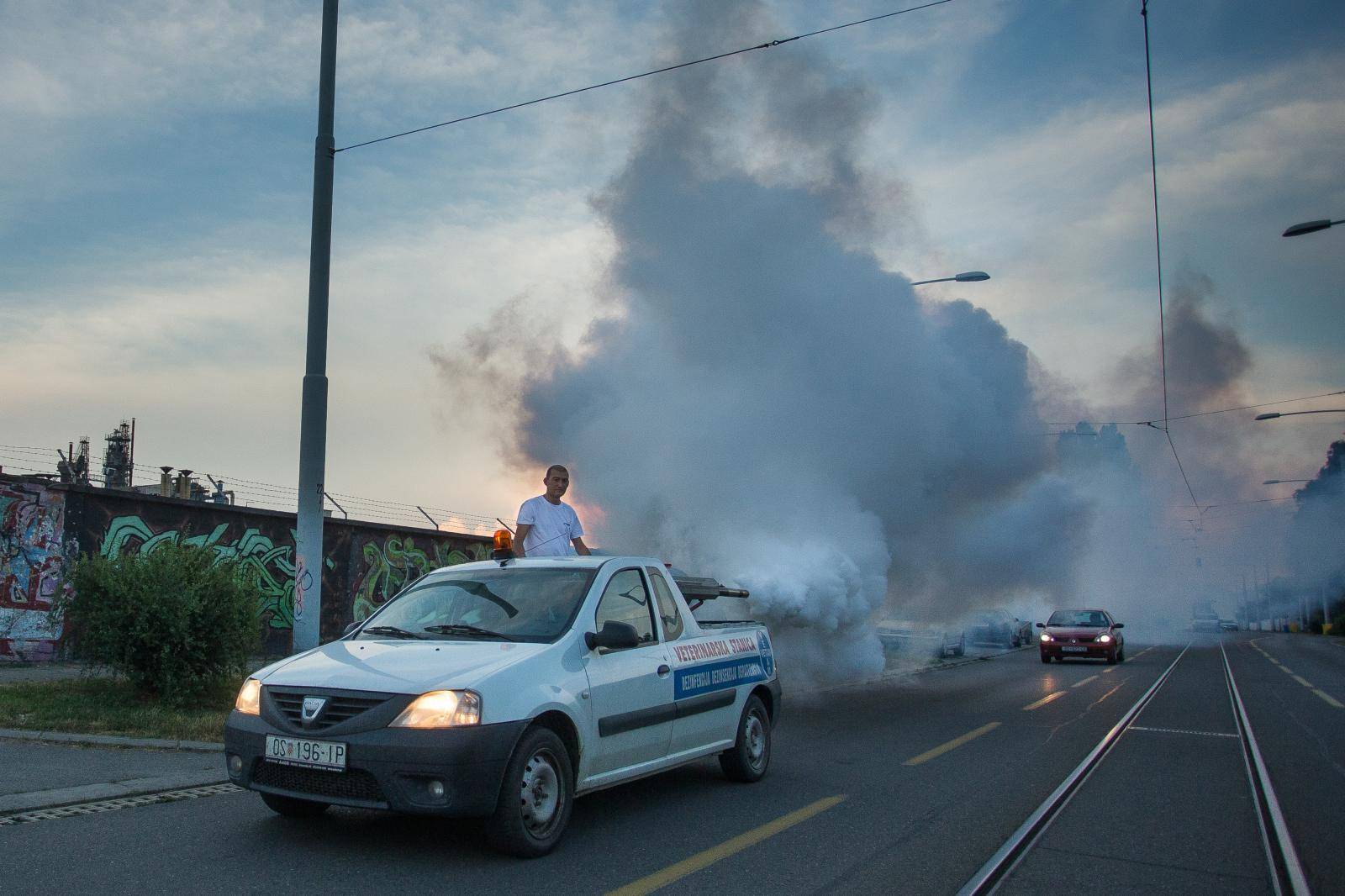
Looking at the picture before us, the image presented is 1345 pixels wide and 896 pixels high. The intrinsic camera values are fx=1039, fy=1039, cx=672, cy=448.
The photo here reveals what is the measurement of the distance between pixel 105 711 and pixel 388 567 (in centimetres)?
1071

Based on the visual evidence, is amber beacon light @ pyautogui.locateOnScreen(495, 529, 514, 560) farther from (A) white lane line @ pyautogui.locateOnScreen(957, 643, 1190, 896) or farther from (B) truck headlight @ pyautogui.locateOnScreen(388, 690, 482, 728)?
(A) white lane line @ pyautogui.locateOnScreen(957, 643, 1190, 896)

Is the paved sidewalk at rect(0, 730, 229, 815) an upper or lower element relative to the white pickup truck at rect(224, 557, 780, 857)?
lower

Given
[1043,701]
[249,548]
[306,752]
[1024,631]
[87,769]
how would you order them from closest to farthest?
[306,752]
[87,769]
[1043,701]
[249,548]
[1024,631]

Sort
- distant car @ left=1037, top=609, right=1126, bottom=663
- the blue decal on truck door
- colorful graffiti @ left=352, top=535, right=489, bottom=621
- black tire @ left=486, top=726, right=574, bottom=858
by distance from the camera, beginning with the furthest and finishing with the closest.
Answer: distant car @ left=1037, top=609, right=1126, bottom=663 < colorful graffiti @ left=352, top=535, right=489, bottom=621 < the blue decal on truck door < black tire @ left=486, top=726, right=574, bottom=858

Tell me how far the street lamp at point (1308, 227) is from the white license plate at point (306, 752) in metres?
17.6

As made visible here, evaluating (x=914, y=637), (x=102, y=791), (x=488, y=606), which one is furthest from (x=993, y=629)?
(x=102, y=791)

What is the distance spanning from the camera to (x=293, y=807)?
19.0 feet

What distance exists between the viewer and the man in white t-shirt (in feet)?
30.2

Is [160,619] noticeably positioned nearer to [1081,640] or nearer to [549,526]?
[549,526]

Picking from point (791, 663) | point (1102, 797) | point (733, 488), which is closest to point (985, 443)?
point (733, 488)

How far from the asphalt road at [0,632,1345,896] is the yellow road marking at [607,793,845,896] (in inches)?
0.6

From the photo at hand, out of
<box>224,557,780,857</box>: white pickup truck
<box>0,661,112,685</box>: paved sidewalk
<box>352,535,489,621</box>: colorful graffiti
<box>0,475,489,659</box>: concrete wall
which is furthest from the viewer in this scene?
<box>352,535,489,621</box>: colorful graffiti

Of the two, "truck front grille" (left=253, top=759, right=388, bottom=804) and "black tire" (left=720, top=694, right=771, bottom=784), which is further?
"black tire" (left=720, top=694, right=771, bottom=784)

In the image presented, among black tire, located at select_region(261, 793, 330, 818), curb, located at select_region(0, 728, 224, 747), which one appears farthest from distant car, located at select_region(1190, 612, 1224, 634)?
black tire, located at select_region(261, 793, 330, 818)
